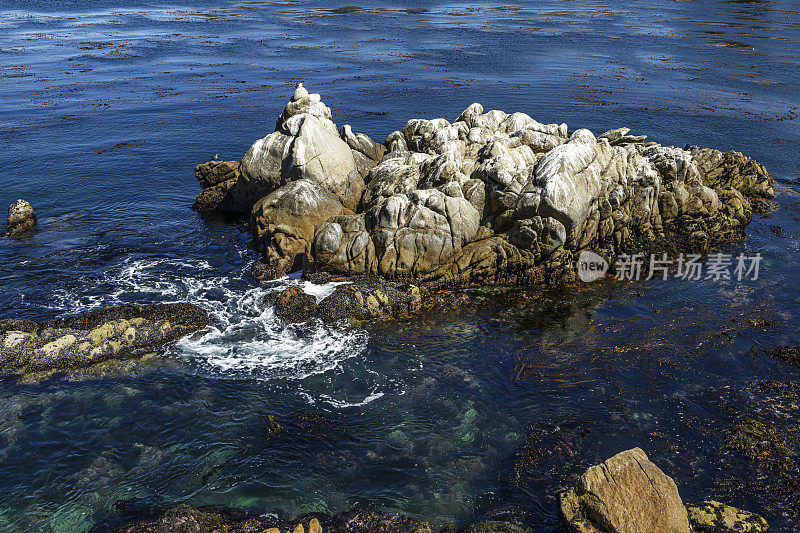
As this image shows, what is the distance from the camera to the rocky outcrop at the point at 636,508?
576 inches

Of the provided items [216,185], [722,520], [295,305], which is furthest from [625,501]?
[216,185]

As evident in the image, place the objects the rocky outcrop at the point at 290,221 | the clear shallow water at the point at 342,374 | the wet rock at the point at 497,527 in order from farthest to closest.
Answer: the rocky outcrop at the point at 290,221
the clear shallow water at the point at 342,374
the wet rock at the point at 497,527

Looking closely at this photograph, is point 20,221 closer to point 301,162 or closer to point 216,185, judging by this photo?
point 216,185

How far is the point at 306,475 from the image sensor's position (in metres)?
17.7

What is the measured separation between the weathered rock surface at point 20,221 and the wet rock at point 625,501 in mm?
36369

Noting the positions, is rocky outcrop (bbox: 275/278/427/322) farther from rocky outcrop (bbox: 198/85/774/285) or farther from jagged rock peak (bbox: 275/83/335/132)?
jagged rock peak (bbox: 275/83/335/132)

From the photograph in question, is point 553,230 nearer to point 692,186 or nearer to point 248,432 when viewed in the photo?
point 692,186

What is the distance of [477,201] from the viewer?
31266 mm

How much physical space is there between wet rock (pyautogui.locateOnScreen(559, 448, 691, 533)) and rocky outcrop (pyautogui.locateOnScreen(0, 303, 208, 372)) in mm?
18566

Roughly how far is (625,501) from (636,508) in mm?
318

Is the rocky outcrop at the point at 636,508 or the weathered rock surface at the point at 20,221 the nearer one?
the rocky outcrop at the point at 636,508

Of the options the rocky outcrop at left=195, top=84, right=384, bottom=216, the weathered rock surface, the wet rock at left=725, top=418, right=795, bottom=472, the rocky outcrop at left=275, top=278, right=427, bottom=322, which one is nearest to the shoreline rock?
the wet rock at left=725, top=418, right=795, bottom=472

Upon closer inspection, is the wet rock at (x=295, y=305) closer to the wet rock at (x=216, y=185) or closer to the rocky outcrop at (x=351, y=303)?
the rocky outcrop at (x=351, y=303)

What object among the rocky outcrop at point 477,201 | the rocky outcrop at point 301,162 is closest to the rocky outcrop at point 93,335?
the rocky outcrop at point 477,201
